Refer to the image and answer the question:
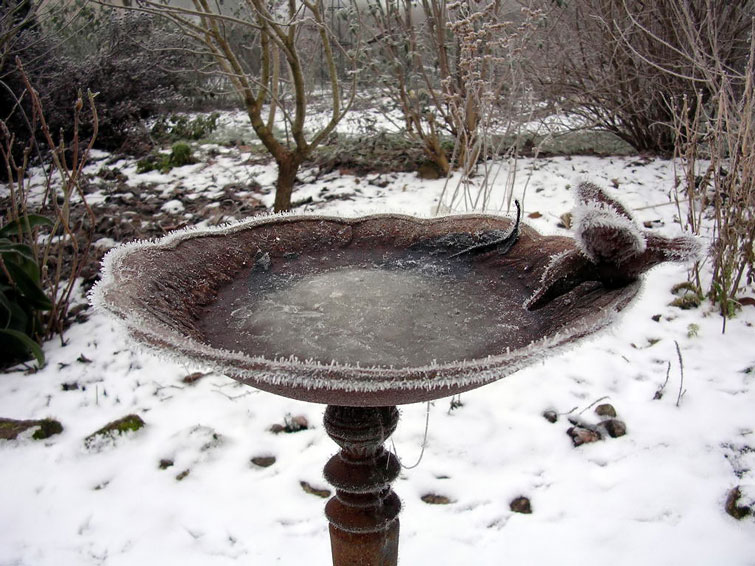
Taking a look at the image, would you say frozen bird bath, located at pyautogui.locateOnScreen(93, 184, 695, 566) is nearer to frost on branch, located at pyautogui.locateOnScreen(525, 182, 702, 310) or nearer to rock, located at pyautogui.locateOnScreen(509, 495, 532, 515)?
frost on branch, located at pyautogui.locateOnScreen(525, 182, 702, 310)

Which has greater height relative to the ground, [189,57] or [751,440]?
[189,57]

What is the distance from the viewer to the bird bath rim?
0.86 metres

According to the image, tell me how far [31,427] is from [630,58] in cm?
451

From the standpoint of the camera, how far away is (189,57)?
608cm

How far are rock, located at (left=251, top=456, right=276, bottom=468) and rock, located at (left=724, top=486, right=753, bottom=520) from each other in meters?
1.59

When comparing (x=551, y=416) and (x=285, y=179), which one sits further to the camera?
(x=285, y=179)

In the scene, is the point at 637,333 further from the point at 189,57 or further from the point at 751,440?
the point at 189,57

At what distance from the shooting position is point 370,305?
1.35 m

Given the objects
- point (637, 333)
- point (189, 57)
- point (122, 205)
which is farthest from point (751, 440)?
point (189, 57)

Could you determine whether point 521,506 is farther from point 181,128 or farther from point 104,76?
point 181,128

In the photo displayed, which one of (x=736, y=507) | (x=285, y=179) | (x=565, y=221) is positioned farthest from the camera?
(x=285, y=179)

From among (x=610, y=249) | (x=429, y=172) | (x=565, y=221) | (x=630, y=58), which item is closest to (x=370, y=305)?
(x=610, y=249)

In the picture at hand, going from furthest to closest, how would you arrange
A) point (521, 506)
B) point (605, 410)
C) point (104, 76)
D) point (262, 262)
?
point (104, 76), point (605, 410), point (521, 506), point (262, 262)

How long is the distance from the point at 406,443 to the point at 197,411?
914mm
